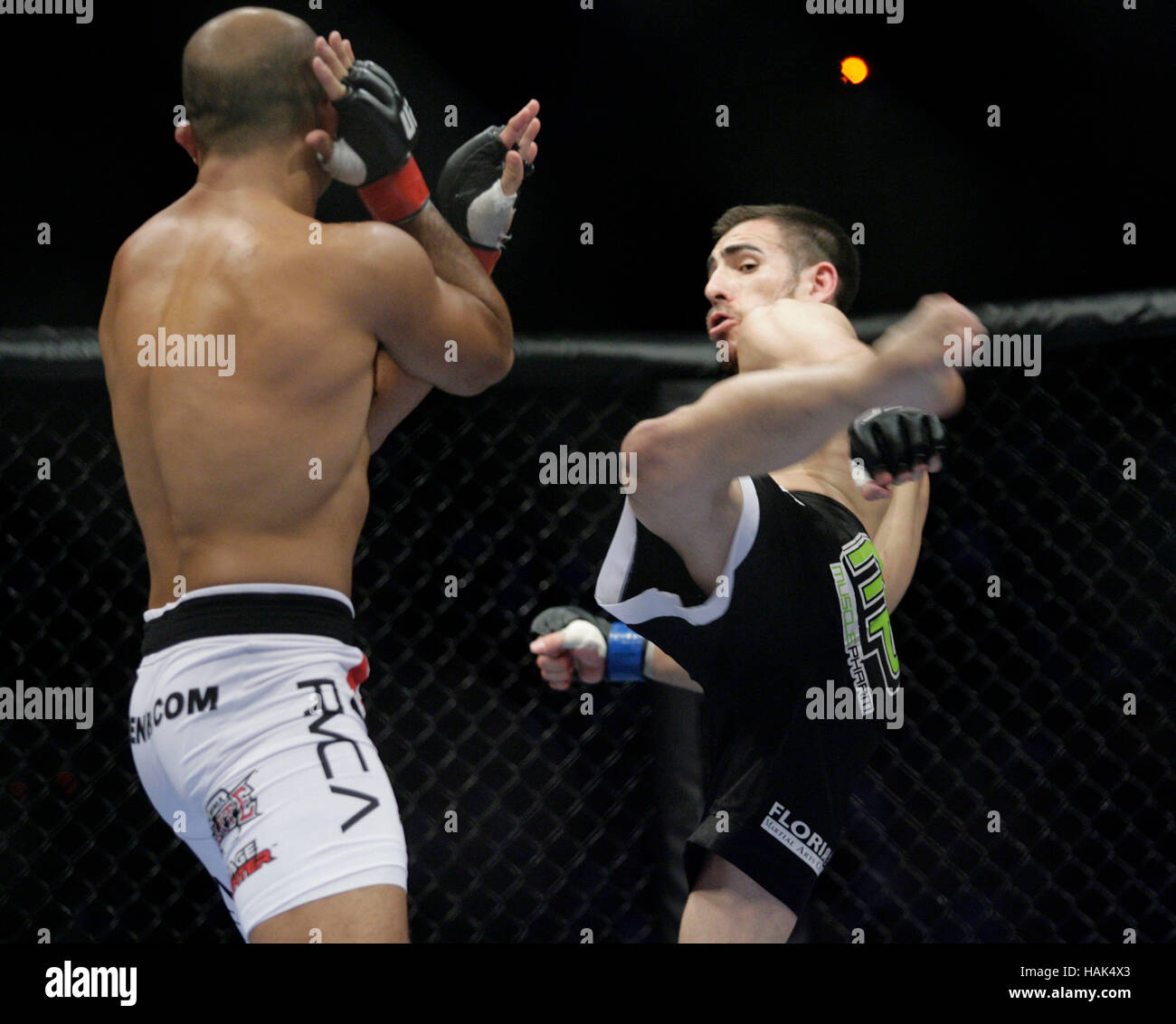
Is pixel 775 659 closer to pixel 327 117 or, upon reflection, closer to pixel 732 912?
pixel 732 912

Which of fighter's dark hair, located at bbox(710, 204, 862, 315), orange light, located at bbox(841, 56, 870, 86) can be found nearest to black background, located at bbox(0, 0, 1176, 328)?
orange light, located at bbox(841, 56, 870, 86)

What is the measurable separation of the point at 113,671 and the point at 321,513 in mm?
1584

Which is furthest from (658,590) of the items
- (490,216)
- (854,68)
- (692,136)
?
(854,68)

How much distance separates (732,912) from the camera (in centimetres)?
160

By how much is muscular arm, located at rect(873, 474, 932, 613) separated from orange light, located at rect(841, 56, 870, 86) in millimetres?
2169

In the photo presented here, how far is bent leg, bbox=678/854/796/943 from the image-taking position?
159 cm

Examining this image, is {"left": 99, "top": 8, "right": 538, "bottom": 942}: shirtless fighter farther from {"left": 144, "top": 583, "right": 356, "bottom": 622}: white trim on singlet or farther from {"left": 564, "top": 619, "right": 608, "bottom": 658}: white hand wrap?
{"left": 564, "top": 619, "right": 608, "bottom": 658}: white hand wrap

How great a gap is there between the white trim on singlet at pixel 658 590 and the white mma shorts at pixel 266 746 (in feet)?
1.10

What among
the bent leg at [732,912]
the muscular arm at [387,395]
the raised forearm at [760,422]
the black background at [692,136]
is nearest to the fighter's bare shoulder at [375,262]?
the muscular arm at [387,395]

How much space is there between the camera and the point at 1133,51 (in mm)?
3594

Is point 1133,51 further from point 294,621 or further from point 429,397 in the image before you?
point 294,621

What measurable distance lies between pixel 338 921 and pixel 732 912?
0.59m

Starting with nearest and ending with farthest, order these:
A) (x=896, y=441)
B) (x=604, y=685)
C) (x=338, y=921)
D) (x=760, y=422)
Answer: (x=338, y=921)
(x=760, y=422)
(x=896, y=441)
(x=604, y=685)
